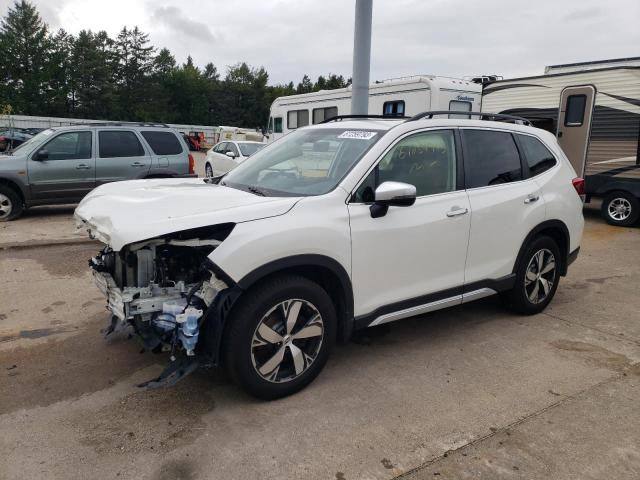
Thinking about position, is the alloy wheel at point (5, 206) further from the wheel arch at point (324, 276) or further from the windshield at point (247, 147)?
the windshield at point (247, 147)

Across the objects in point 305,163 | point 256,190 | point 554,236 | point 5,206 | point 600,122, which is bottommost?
point 5,206

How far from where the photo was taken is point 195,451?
275 centimetres

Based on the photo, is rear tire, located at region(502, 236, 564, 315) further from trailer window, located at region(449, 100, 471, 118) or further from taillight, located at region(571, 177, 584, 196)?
trailer window, located at region(449, 100, 471, 118)

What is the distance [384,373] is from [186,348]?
1522mm

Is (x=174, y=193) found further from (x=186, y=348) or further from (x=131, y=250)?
(x=186, y=348)

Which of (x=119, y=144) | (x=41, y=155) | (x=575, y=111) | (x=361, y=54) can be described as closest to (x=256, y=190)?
(x=361, y=54)

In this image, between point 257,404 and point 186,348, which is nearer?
point 186,348

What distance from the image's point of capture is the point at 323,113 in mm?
15148

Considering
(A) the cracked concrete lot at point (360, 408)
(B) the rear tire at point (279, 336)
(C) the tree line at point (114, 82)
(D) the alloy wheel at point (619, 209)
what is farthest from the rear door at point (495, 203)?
(C) the tree line at point (114, 82)

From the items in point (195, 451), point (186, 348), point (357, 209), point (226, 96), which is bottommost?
point (195, 451)

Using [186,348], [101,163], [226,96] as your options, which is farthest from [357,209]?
[226,96]

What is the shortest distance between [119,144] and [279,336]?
7893 mm

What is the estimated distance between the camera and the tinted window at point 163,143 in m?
9.93

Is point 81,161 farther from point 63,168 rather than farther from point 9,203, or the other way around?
point 9,203
